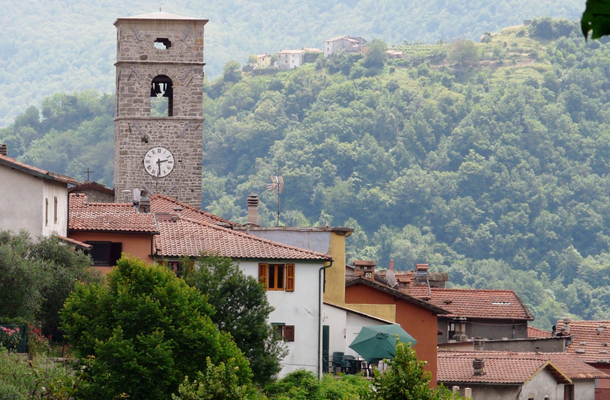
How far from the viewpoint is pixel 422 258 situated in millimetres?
149875

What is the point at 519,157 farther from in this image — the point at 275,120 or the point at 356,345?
the point at 356,345

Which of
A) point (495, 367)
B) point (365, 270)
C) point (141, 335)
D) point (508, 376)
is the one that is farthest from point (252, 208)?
point (141, 335)

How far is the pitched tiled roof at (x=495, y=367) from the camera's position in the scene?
135 feet

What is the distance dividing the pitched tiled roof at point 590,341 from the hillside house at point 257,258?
19887 millimetres

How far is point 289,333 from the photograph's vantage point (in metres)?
33.6

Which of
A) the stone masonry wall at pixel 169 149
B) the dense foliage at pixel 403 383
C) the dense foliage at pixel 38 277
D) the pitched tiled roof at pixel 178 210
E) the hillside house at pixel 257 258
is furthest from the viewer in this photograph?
the stone masonry wall at pixel 169 149

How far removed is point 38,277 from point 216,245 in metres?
6.63

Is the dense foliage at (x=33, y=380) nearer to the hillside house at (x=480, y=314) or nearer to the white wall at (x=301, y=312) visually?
the white wall at (x=301, y=312)

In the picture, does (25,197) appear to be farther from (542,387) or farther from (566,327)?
(566,327)

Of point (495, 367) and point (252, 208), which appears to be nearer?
point (495, 367)

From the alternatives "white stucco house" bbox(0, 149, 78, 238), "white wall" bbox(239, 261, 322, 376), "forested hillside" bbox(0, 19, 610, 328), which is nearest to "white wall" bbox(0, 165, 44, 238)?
"white stucco house" bbox(0, 149, 78, 238)

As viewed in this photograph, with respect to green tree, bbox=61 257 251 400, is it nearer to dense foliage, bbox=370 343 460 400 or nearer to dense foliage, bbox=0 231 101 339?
dense foliage, bbox=0 231 101 339

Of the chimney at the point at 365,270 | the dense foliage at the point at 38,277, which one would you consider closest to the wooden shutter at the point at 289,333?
the dense foliage at the point at 38,277

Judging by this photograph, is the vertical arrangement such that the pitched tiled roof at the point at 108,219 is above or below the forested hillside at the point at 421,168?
below
